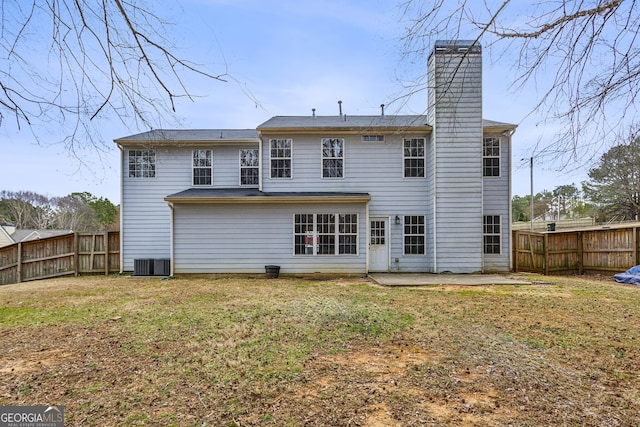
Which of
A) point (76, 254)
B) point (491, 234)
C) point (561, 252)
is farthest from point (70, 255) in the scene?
point (561, 252)

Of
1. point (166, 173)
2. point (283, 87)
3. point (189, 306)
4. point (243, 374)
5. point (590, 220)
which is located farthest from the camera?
point (590, 220)

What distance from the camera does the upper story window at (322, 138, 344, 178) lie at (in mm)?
12711

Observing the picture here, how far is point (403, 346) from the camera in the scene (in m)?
4.66

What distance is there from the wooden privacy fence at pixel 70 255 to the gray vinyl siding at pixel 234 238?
298 centimetres

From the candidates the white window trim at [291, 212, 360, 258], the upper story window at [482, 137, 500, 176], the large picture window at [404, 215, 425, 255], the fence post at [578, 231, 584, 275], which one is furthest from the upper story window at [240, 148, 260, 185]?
the fence post at [578, 231, 584, 275]

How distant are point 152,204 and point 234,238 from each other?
3643 mm

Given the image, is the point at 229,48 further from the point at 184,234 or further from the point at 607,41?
the point at 184,234

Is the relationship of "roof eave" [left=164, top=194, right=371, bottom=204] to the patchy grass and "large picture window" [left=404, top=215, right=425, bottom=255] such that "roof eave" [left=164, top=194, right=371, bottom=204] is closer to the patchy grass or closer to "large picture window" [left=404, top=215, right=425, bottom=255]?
"large picture window" [left=404, top=215, right=425, bottom=255]

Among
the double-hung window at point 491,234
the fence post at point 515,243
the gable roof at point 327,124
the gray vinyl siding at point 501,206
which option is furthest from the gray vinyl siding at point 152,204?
the fence post at point 515,243

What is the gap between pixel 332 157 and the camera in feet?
41.8

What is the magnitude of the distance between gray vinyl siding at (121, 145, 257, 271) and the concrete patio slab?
718cm

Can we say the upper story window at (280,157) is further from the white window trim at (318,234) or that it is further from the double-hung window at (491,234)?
the double-hung window at (491,234)

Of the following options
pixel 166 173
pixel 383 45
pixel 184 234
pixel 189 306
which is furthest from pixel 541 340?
pixel 166 173

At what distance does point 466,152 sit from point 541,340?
830 cm
